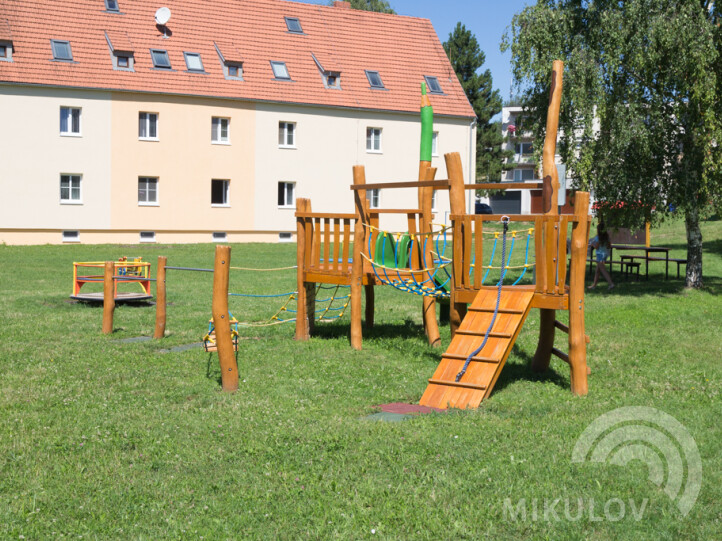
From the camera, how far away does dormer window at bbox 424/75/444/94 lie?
138ft

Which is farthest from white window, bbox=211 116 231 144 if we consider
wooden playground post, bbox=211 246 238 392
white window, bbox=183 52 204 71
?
wooden playground post, bbox=211 246 238 392

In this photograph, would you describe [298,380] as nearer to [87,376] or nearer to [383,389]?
[383,389]

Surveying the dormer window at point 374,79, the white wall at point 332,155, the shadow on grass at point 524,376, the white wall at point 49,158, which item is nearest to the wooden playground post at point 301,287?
the shadow on grass at point 524,376

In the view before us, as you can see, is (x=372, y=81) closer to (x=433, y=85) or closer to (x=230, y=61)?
(x=433, y=85)

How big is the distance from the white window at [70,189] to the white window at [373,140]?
1354 cm

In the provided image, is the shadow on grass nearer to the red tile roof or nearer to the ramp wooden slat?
the ramp wooden slat

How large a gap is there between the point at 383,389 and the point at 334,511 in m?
3.54

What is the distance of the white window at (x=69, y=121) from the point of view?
34.4 metres

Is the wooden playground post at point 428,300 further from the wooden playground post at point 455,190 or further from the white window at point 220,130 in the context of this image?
the white window at point 220,130

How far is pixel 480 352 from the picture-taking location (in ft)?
27.6

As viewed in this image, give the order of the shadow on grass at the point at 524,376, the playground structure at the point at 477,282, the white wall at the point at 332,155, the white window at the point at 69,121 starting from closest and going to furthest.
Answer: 1. the playground structure at the point at 477,282
2. the shadow on grass at the point at 524,376
3. the white window at the point at 69,121
4. the white wall at the point at 332,155

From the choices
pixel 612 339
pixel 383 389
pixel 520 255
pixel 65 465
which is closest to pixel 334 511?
pixel 65 465

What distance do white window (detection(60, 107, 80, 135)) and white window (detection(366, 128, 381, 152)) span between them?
13357 millimetres

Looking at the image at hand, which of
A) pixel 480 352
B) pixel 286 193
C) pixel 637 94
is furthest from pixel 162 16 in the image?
pixel 480 352
